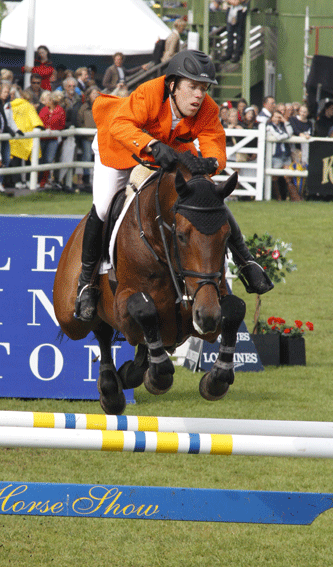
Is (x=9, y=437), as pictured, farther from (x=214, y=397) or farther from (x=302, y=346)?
(x=302, y=346)

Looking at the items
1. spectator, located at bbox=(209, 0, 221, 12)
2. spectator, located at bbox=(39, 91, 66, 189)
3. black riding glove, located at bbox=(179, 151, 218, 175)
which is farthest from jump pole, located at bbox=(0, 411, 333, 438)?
spectator, located at bbox=(209, 0, 221, 12)

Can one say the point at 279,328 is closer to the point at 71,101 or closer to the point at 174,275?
Answer: the point at 174,275

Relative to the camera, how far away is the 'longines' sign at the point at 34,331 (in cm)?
704

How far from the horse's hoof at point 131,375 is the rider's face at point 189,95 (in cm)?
158

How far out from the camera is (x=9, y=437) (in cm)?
340

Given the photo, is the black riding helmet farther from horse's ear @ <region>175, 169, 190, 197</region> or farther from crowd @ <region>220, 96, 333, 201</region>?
crowd @ <region>220, 96, 333, 201</region>

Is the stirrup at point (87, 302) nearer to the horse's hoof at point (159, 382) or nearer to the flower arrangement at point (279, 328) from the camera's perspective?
the horse's hoof at point (159, 382)

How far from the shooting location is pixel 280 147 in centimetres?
1603

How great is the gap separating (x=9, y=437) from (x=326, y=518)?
9.25ft

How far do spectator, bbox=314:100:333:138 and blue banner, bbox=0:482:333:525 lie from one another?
13684 mm

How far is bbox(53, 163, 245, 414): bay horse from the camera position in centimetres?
376

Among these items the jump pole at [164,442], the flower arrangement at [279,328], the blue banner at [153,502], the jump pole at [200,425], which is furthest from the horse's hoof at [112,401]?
the flower arrangement at [279,328]

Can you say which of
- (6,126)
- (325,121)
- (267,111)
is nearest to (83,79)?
(267,111)

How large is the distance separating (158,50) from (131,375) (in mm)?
16064
